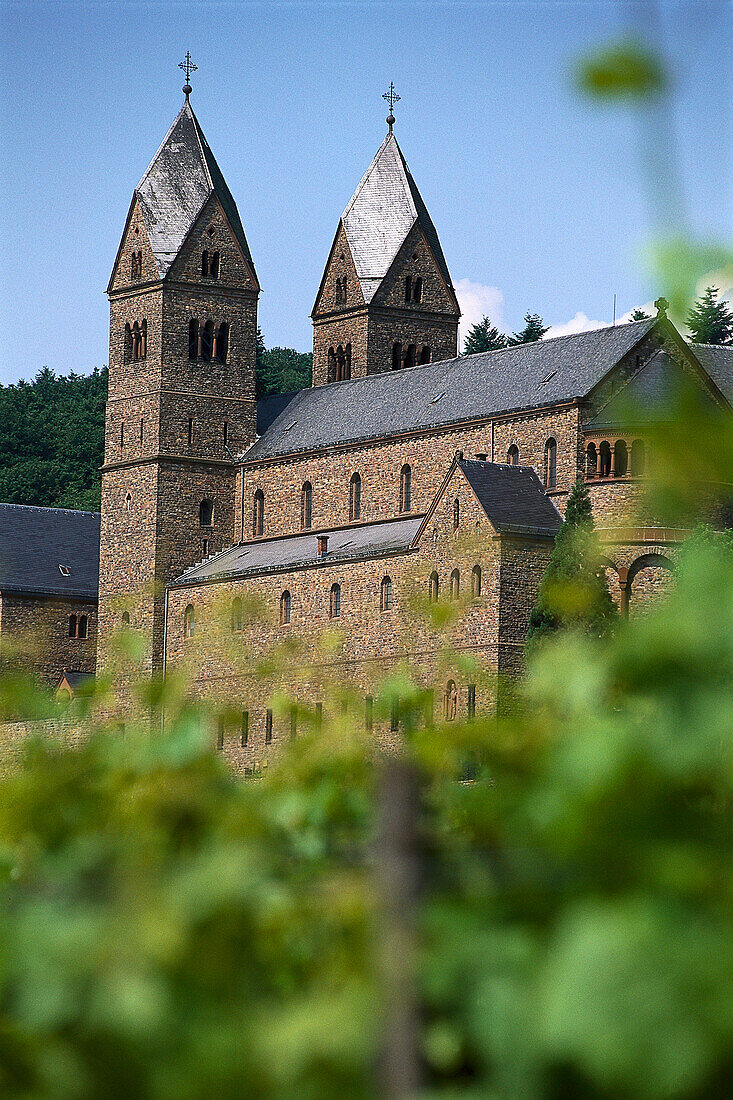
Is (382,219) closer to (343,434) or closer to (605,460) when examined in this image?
(343,434)

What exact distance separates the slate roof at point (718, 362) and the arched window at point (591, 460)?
453 cm

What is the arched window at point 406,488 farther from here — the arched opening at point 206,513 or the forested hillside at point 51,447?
the forested hillside at point 51,447

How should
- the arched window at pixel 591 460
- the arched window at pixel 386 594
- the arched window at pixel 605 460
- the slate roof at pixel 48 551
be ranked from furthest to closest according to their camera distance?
the slate roof at pixel 48 551
the arched window at pixel 386 594
the arched window at pixel 591 460
the arched window at pixel 605 460

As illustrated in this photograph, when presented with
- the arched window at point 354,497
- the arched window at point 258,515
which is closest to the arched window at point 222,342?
the arched window at point 258,515

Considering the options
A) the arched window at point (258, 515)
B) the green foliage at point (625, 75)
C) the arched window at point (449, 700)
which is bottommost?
the arched window at point (449, 700)

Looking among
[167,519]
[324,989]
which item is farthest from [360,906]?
[167,519]

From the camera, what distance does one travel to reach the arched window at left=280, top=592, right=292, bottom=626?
5397 centimetres

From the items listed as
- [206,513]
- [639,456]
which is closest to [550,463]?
[206,513]

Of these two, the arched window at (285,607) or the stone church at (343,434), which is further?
the arched window at (285,607)

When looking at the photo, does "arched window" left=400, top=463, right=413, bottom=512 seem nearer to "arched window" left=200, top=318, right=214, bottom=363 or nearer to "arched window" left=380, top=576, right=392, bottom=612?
"arched window" left=380, top=576, right=392, bottom=612

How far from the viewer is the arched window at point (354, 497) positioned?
58.0 metres

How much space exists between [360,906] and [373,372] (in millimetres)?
65875

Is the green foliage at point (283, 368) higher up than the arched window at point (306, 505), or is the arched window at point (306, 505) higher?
the green foliage at point (283, 368)

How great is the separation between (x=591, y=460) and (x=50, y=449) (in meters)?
53.9
